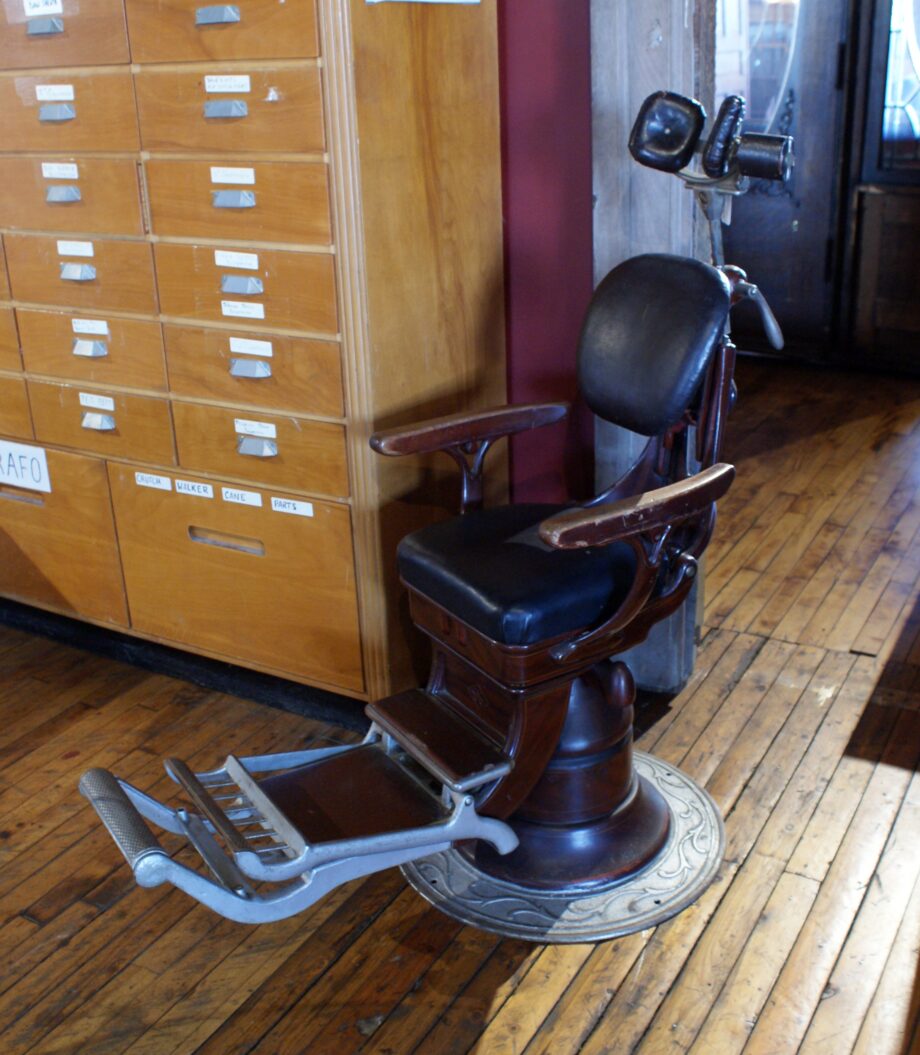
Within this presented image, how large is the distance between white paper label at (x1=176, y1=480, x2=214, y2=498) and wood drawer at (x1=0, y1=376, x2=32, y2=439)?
0.50 metres

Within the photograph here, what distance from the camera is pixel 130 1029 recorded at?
1932mm

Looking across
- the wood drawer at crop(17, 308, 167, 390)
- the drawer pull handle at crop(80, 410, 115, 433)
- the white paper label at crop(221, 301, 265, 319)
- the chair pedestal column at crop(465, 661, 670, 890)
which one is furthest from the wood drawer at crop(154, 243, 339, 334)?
the chair pedestal column at crop(465, 661, 670, 890)

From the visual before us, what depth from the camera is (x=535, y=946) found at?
2.08m

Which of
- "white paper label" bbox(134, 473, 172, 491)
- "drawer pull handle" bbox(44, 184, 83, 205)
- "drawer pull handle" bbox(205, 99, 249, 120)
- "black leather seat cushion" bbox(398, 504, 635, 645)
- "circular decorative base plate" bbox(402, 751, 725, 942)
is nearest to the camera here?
"black leather seat cushion" bbox(398, 504, 635, 645)

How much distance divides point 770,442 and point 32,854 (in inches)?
119

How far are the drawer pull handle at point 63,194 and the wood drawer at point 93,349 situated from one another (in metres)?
0.25

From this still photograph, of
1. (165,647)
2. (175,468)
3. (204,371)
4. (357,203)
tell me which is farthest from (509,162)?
(165,647)

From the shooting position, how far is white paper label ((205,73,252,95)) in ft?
7.64

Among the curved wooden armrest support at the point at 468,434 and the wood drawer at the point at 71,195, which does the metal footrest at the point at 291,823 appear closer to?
the curved wooden armrest support at the point at 468,434

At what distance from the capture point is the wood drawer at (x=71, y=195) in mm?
2584

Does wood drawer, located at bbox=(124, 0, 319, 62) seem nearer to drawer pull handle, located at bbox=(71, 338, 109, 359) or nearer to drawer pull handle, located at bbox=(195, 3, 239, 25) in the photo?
drawer pull handle, located at bbox=(195, 3, 239, 25)

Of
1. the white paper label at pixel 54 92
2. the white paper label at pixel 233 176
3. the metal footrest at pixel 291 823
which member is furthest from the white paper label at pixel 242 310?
the metal footrest at pixel 291 823

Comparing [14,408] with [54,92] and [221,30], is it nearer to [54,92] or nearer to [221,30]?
[54,92]

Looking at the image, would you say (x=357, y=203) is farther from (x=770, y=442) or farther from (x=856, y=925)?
(x=770, y=442)
